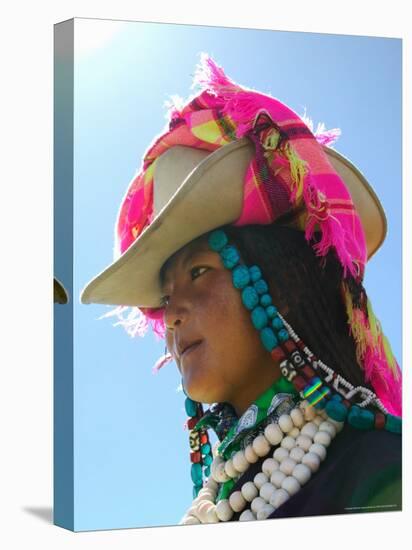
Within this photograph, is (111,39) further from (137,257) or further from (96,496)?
(96,496)

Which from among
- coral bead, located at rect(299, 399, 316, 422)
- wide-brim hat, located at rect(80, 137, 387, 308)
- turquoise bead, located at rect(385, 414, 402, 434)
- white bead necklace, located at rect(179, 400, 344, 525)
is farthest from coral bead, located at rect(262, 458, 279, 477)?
wide-brim hat, located at rect(80, 137, 387, 308)

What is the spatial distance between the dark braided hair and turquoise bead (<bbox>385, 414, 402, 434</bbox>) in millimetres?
195

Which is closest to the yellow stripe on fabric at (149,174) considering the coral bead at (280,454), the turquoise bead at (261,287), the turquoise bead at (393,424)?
the turquoise bead at (261,287)

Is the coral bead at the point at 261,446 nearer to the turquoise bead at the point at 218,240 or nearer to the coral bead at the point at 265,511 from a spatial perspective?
the coral bead at the point at 265,511

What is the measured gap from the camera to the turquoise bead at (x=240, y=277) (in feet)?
18.7

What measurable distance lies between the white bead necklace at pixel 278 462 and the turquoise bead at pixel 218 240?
0.70 metres

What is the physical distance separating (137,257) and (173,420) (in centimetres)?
69

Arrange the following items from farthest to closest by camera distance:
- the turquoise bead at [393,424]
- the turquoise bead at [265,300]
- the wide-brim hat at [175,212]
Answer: the turquoise bead at [393,424], the turquoise bead at [265,300], the wide-brim hat at [175,212]

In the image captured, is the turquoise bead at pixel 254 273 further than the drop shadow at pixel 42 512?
No

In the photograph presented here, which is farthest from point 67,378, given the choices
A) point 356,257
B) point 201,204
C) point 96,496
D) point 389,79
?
point 389,79

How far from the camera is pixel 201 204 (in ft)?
18.5

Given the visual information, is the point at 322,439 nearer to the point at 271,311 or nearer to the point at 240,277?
the point at 271,311

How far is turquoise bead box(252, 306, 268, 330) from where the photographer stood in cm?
569

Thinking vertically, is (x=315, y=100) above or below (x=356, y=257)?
above
